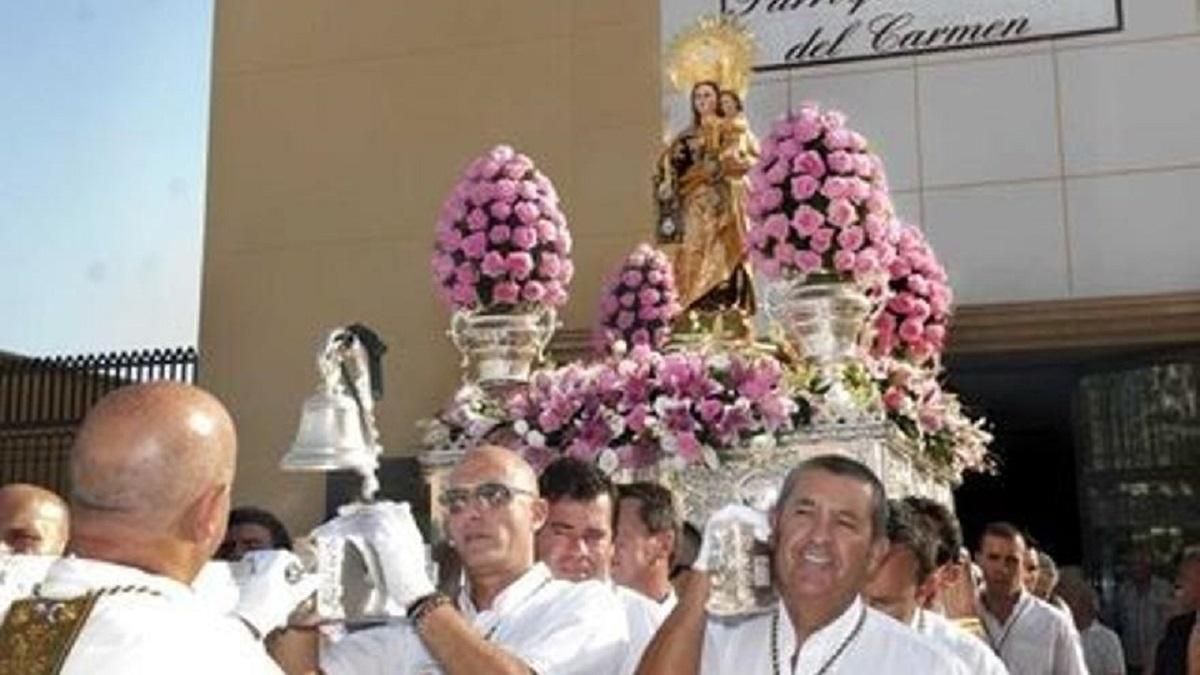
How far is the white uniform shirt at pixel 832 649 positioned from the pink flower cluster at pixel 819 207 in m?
2.59

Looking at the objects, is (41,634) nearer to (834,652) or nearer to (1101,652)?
(834,652)

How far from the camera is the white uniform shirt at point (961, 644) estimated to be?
3.12 m

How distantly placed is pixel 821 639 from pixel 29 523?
2.05 meters

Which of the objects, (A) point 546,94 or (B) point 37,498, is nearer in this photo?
(B) point 37,498

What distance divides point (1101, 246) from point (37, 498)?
736 cm

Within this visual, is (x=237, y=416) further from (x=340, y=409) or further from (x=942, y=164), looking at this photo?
(x=340, y=409)

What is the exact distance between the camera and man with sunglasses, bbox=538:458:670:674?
3.50 m

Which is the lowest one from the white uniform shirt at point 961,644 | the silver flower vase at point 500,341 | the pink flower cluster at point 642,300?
the white uniform shirt at point 961,644

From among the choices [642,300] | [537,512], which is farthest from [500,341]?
[537,512]

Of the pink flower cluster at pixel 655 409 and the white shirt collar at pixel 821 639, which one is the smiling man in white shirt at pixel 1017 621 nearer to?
the pink flower cluster at pixel 655 409

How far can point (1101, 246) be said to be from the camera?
9742 mm

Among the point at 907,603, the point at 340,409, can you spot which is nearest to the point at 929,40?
the point at 907,603

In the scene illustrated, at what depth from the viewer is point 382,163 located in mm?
11078

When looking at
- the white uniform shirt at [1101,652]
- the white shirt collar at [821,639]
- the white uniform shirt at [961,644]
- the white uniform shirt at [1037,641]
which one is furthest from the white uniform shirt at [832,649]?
the white uniform shirt at [1101,652]
